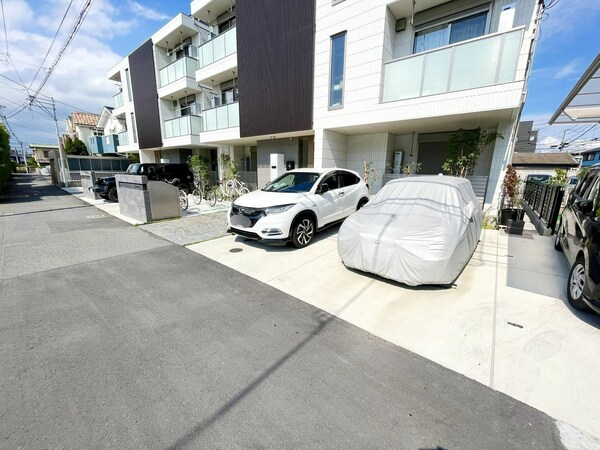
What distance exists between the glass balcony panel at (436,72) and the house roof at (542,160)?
26.5 metres

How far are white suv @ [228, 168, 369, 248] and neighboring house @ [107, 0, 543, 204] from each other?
9.29ft

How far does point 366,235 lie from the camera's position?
3920 mm

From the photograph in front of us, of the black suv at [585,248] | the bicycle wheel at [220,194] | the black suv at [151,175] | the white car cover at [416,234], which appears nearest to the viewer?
the black suv at [585,248]

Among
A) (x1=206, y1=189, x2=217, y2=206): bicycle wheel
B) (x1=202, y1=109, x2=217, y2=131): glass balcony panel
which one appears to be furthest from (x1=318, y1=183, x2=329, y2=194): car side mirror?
(x1=202, y1=109, x2=217, y2=131): glass balcony panel

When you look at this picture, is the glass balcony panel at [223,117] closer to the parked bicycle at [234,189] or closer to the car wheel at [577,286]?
the parked bicycle at [234,189]

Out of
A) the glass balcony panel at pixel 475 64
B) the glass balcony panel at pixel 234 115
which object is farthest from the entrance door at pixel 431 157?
the glass balcony panel at pixel 234 115

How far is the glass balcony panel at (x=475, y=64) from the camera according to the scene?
5.85 metres

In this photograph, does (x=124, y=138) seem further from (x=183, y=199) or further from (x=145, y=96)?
(x=183, y=199)

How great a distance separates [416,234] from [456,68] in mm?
5269

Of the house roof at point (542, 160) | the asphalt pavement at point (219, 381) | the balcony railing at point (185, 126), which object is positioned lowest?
the asphalt pavement at point (219, 381)

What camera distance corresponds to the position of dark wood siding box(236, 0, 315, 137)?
8969 millimetres

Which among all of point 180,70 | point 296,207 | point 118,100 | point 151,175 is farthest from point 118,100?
point 296,207

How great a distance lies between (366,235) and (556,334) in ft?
7.67

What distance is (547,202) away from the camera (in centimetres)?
690
